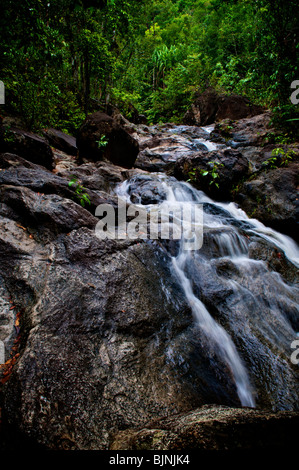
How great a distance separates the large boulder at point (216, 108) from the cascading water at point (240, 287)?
38.3 feet

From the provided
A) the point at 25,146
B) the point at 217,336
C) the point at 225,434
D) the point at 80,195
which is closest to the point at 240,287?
the point at 217,336

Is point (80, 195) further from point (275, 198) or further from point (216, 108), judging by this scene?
point (216, 108)

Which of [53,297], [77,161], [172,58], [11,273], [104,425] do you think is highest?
[172,58]

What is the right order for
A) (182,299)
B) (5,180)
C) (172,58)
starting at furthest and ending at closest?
(172,58) → (5,180) → (182,299)

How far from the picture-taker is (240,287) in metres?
3.48

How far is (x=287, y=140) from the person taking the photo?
813cm

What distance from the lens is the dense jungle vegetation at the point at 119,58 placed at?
3.51 metres

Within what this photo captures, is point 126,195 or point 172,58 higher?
point 172,58

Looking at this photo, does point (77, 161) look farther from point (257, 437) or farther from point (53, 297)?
point (257, 437)

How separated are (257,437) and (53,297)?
192 cm

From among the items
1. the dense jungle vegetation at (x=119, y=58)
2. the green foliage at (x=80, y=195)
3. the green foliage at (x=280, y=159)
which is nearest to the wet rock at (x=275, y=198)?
the green foliage at (x=280, y=159)

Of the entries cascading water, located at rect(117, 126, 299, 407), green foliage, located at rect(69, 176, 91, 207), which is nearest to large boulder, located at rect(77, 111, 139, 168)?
cascading water, located at rect(117, 126, 299, 407)

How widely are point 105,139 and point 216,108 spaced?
1240cm

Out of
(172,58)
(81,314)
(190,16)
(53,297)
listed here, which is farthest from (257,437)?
(190,16)
